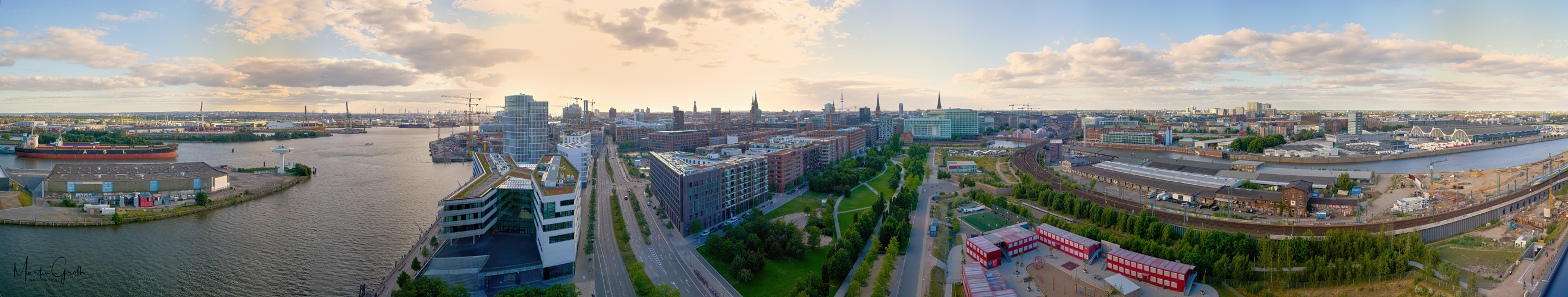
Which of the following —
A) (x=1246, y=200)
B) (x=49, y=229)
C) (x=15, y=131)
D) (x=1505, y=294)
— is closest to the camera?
(x=1505, y=294)

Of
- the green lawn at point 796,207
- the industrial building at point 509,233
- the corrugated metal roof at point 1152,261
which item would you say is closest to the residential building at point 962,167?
the green lawn at point 796,207

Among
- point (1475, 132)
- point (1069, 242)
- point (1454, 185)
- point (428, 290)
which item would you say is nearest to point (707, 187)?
point (428, 290)

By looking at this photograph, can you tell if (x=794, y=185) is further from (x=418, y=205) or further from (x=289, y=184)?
(x=289, y=184)

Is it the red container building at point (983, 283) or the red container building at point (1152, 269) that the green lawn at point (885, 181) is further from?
the red container building at point (1152, 269)

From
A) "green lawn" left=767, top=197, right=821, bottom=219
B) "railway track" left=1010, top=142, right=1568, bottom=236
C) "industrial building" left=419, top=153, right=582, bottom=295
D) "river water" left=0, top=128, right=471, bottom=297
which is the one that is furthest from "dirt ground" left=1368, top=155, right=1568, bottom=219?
"river water" left=0, top=128, right=471, bottom=297

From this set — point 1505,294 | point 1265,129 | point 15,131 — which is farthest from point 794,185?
point 15,131

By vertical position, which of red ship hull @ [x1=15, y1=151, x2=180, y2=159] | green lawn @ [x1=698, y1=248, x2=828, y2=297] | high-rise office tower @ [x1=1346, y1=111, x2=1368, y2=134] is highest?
high-rise office tower @ [x1=1346, y1=111, x2=1368, y2=134]

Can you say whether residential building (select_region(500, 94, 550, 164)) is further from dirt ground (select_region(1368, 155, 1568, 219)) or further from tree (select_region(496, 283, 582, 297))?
dirt ground (select_region(1368, 155, 1568, 219))
